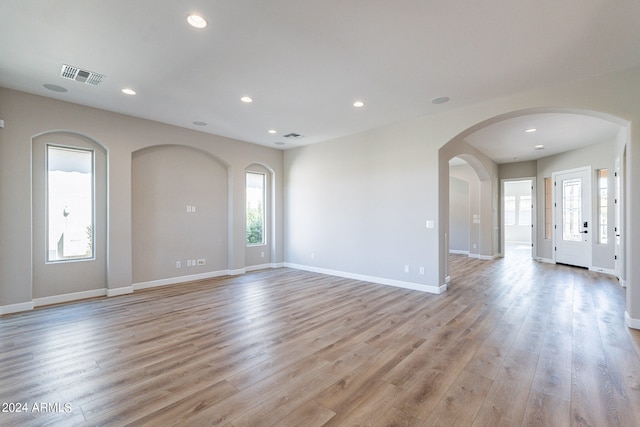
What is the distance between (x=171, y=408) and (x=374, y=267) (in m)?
4.53

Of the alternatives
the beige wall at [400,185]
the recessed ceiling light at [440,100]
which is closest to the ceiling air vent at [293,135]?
the beige wall at [400,185]

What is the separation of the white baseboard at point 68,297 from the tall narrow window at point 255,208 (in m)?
3.18

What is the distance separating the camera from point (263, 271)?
23.7 ft

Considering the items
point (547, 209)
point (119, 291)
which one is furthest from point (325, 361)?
point (547, 209)

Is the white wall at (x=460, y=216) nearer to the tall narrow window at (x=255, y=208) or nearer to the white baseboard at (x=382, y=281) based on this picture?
the white baseboard at (x=382, y=281)

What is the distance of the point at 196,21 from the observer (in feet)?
8.56

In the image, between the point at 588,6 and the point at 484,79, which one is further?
the point at 484,79

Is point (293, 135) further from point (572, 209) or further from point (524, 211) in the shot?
point (524, 211)

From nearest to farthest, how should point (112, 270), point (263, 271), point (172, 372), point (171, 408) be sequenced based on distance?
point (171, 408) < point (172, 372) < point (112, 270) < point (263, 271)

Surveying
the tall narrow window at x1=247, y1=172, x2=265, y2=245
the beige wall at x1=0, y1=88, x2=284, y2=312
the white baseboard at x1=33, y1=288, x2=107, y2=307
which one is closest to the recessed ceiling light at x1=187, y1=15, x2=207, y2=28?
the beige wall at x1=0, y1=88, x2=284, y2=312

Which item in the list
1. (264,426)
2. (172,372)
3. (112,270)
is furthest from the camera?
(112,270)

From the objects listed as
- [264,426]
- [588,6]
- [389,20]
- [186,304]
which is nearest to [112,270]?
[186,304]

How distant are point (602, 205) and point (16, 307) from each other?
1159cm

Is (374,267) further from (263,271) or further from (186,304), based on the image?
(186,304)
